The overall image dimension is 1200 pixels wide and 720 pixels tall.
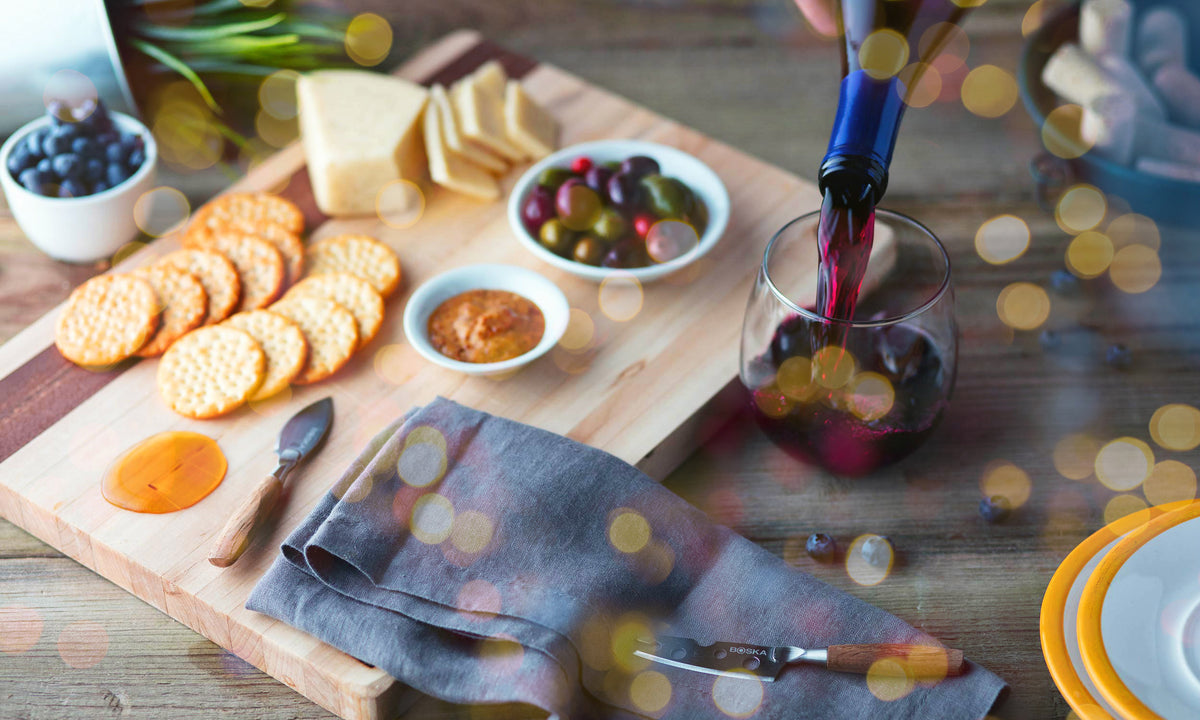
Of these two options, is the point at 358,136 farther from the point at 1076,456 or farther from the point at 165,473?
the point at 1076,456

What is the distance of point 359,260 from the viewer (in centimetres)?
190

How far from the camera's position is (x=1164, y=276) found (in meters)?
1.95

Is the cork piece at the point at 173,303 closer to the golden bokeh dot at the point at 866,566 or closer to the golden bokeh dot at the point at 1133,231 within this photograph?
the golden bokeh dot at the point at 866,566

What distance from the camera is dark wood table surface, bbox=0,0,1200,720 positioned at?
1409 mm

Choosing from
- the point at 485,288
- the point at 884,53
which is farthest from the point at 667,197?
the point at 884,53

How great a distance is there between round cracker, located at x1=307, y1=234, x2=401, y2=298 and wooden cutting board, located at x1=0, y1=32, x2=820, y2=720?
1.6 inches

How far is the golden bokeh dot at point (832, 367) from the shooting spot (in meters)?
1.44

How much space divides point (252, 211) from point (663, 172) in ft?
2.61

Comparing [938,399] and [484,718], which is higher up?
[938,399]

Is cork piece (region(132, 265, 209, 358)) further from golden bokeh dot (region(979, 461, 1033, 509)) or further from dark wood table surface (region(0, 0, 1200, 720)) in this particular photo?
golden bokeh dot (region(979, 461, 1033, 509))

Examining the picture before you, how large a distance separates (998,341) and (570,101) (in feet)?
3.43

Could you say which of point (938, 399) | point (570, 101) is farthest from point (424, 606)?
point (570, 101)

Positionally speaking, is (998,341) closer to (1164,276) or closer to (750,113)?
(1164,276)

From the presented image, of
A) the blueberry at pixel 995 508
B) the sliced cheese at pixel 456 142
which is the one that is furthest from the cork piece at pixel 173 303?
the blueberry at pixel 995 508
